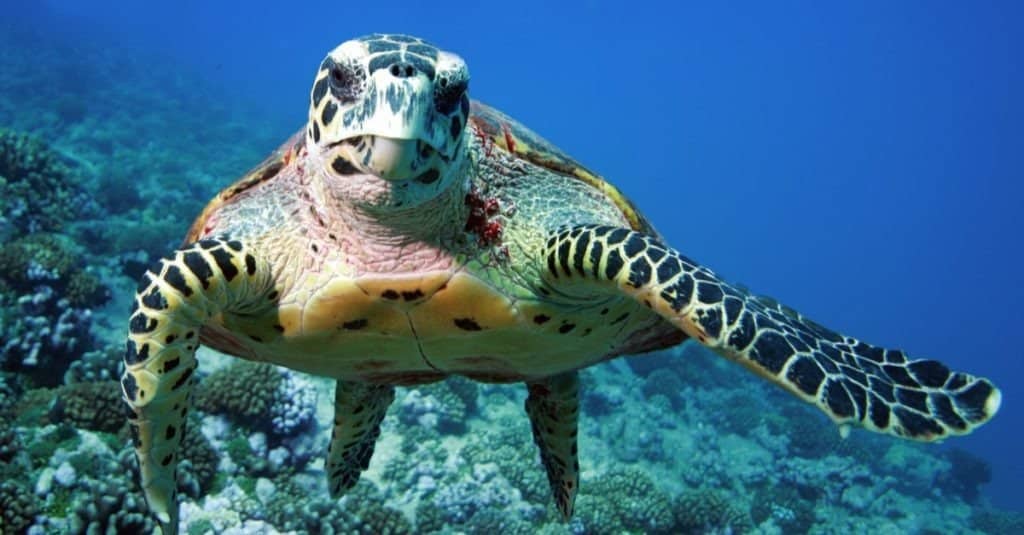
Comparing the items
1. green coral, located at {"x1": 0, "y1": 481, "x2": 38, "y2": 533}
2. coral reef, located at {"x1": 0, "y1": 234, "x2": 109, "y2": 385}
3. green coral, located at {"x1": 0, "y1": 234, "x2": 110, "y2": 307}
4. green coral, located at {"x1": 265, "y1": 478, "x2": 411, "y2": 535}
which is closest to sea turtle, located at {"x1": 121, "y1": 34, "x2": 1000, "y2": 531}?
green coral, located at {"x1": 0, "y1": 481, "x2": 38, "y2": 533}

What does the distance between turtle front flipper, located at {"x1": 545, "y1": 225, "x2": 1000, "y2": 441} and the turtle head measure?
796mm

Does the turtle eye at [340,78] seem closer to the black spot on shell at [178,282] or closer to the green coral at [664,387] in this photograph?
the black spot on shell at [178,282]

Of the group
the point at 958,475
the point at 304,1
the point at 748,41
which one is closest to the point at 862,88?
the point at 748,41

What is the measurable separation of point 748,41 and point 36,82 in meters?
146

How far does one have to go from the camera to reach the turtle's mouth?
1.98 meters

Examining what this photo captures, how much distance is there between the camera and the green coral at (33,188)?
26.4 ft

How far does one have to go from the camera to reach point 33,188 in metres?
8.91

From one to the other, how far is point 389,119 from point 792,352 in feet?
5.57

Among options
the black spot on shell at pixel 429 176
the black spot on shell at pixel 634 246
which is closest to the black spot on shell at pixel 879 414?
the black spot on shell at pixel 634 246

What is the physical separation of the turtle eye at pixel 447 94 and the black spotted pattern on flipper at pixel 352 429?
110 inches

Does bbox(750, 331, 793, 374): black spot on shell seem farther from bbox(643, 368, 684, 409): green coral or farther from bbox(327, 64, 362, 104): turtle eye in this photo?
bbox(643, 368, 684, 409): green coral

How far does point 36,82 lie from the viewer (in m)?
22.4

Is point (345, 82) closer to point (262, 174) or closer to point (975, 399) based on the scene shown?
point (262, 174)

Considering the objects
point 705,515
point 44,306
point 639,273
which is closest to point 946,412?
point 639,273
